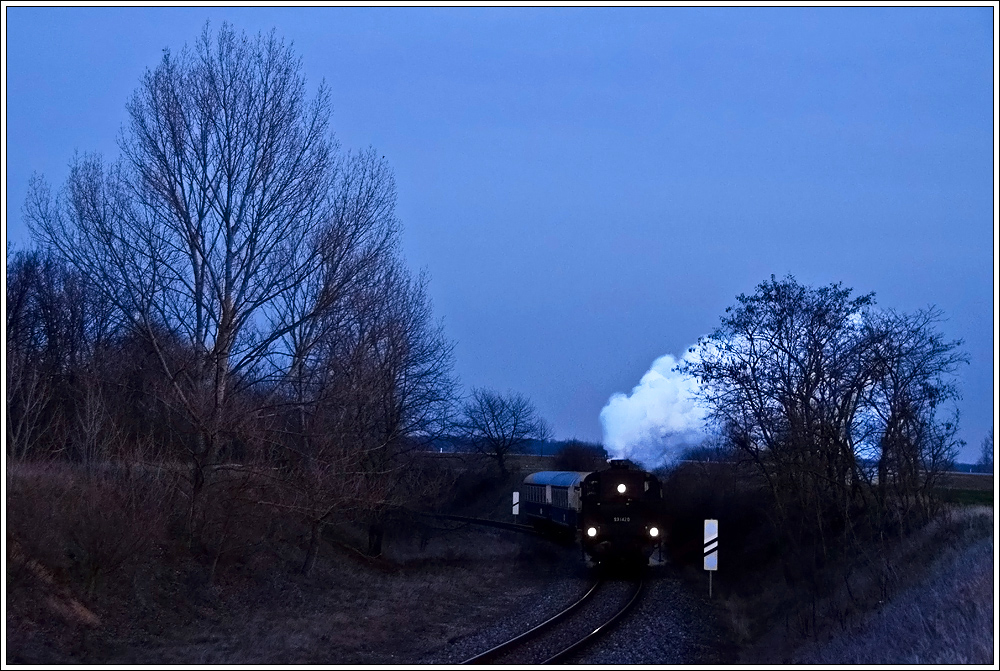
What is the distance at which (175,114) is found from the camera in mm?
17719

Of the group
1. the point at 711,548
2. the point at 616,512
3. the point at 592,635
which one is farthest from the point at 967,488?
the point at 592,635

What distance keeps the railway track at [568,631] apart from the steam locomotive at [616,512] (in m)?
3.34

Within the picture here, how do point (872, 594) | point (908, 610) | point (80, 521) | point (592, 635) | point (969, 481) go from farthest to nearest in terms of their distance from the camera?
1. point (969, 481)
2. point (872, 594)
3. point (592, 635)
4. point (80, 521)
5. point (908, 610)

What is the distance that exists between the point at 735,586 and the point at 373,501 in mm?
8795

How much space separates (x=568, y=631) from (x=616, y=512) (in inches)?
378

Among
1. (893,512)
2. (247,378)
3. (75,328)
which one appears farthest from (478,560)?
(75,328)

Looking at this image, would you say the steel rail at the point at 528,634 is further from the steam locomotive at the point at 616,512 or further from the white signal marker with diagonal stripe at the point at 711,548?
the steam locomotive at the point at 616,512

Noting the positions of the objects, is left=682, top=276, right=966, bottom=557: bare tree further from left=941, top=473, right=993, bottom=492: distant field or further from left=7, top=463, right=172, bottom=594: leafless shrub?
left=7, top=463, right=172, bottom=594: leafless shrub

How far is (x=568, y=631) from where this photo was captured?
1471 cm

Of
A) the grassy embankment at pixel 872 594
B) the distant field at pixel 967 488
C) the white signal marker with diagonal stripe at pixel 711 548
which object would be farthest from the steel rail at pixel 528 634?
the distant field at pixel 967 488

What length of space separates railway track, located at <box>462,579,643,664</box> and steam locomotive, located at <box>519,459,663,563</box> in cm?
334

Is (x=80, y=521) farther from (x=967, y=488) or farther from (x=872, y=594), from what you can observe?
(x=967, y=488)

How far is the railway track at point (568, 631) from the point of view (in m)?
12.3

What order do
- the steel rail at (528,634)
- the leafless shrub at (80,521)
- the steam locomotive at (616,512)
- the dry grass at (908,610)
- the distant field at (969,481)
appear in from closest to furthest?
the dry grass at (908,610) < the steel rail at (528,634) < the leafless shrub at (80,521) < the distant field at (969,481) < the steam locomotive at (616,512)
